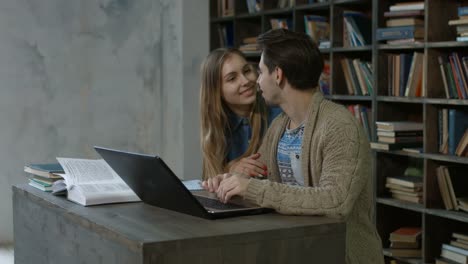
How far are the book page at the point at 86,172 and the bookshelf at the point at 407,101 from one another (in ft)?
6.39

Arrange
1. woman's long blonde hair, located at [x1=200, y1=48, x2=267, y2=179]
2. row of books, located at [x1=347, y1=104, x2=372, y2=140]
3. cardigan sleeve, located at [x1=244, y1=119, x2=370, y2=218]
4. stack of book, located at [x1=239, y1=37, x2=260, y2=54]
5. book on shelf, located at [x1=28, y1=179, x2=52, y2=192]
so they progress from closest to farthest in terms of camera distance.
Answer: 1. cardigan sleeve, located at [x1=244, y1=119, x2=370, y2=218]
2. book on shelf, located at [x1=28, y1=179, x2=52, y2=192]
3. woman's long blonde hair, located at [x1=200, y1=48, x2=267, y2=179]
4. row of books, located at [x1=347, y1=104, x2=372, y2=140]
5. stack of book, located at [x1=239, y1=37, x2=260, y2=54]

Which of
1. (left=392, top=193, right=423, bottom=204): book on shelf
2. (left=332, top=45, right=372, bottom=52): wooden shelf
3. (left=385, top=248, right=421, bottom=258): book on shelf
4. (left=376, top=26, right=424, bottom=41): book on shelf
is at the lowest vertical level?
(left=385, top=248, right=421, bottom=258): book on shelf

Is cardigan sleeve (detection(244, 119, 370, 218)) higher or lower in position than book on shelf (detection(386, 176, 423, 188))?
higher

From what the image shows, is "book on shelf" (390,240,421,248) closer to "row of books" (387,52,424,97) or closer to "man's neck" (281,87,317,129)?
"row of books" (387,52,424,97)

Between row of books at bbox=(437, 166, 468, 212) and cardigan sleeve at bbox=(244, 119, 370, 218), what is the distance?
69.4 inches

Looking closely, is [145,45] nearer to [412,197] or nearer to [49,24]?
[49,24]

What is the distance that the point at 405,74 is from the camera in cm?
403

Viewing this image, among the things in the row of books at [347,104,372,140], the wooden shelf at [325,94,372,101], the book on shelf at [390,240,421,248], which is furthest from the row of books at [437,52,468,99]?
the book on shelf at [390,240,421,248]

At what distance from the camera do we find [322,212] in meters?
2.03

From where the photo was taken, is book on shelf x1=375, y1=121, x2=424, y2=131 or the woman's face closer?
the woman's face

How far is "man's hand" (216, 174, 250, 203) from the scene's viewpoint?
2092mm

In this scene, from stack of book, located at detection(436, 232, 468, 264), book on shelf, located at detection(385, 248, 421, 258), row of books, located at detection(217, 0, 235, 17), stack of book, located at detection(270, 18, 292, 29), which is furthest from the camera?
row of books, located at detection(217, 0, 235, 17)

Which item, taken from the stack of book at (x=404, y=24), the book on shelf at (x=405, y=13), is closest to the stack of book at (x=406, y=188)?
the stack of book at (x=404, y=24)

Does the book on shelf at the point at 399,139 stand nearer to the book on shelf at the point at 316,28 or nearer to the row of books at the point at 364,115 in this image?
the row of books at the point at 364,115
